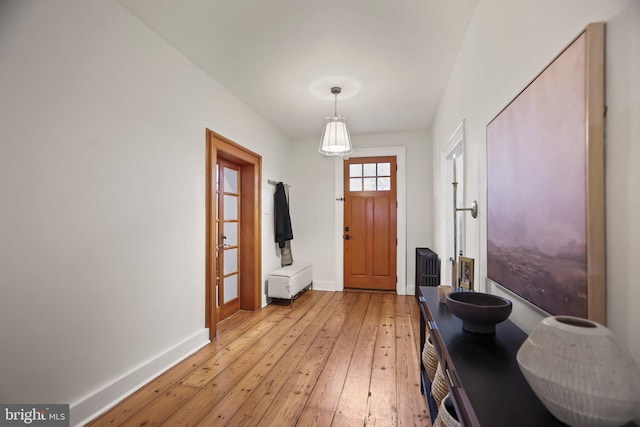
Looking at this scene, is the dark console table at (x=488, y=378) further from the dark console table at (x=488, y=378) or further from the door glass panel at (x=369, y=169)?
the door glass panel at (x=369, y=169)

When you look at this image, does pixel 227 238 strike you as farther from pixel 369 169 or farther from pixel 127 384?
pixel 369 169

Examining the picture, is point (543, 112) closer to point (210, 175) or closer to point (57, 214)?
point (57, 214)

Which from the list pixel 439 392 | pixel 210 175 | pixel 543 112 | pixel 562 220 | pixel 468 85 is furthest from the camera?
pixel 210 175

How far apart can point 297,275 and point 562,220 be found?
12.1 ft

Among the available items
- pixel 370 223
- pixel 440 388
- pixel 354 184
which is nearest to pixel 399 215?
pixel 370 223

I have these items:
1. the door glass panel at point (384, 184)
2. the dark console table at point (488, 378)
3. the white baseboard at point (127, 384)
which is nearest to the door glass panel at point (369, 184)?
the door glass panel at point (384, 184)

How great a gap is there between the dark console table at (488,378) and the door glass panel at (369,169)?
12.5 ft

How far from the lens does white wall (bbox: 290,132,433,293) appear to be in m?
4.78

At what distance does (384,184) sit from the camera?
495cm

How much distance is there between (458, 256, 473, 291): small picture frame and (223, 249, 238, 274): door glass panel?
8.94 ft

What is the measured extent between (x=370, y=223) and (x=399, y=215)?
481mm

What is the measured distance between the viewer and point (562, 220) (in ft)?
3.11

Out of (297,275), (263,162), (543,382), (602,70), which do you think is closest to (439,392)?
(543,382)

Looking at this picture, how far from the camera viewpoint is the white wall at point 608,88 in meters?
0.72
